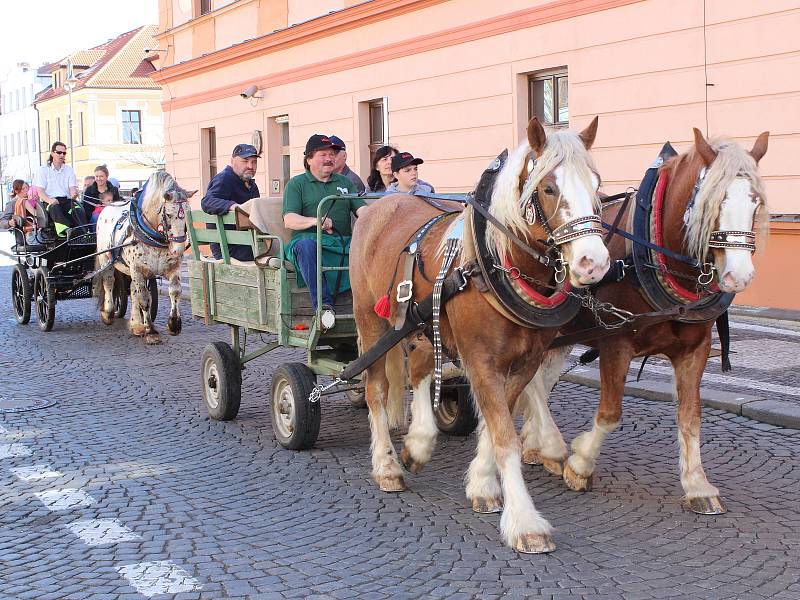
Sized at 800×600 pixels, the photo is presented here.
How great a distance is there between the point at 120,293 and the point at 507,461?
30.5 feet

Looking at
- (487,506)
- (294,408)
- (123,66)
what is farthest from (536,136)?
(123,66)

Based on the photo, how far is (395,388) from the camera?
6168 mm

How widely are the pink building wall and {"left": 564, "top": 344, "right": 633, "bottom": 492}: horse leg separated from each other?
6432mm

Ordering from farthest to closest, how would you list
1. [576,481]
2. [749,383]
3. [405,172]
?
[405,172] → [749,383] → [576,481]

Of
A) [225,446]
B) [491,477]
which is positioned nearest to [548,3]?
[225,446]

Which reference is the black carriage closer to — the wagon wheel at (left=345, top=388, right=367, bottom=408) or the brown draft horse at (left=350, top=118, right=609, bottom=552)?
the wagon wheel at (left=345, top=388, right=367, bottom=408)

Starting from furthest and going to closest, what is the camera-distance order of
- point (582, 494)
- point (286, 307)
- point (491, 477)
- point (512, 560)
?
point (286, 307) → point (582, 494) → point (491, 477) → point (512, 560)

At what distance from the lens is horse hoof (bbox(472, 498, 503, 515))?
507cm

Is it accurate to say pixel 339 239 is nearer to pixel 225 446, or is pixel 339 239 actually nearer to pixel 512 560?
pixel 225 446

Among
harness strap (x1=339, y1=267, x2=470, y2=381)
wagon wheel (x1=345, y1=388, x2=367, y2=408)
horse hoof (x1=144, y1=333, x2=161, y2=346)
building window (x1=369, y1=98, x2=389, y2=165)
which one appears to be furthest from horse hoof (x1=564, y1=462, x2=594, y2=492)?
building window (x1=369, y1=98, x2=389, y2=165)

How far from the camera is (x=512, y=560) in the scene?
4.43 meters

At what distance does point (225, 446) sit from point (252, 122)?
48.1ft

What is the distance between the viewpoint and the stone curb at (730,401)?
22.3 ft

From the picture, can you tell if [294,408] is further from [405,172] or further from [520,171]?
[405,172]
